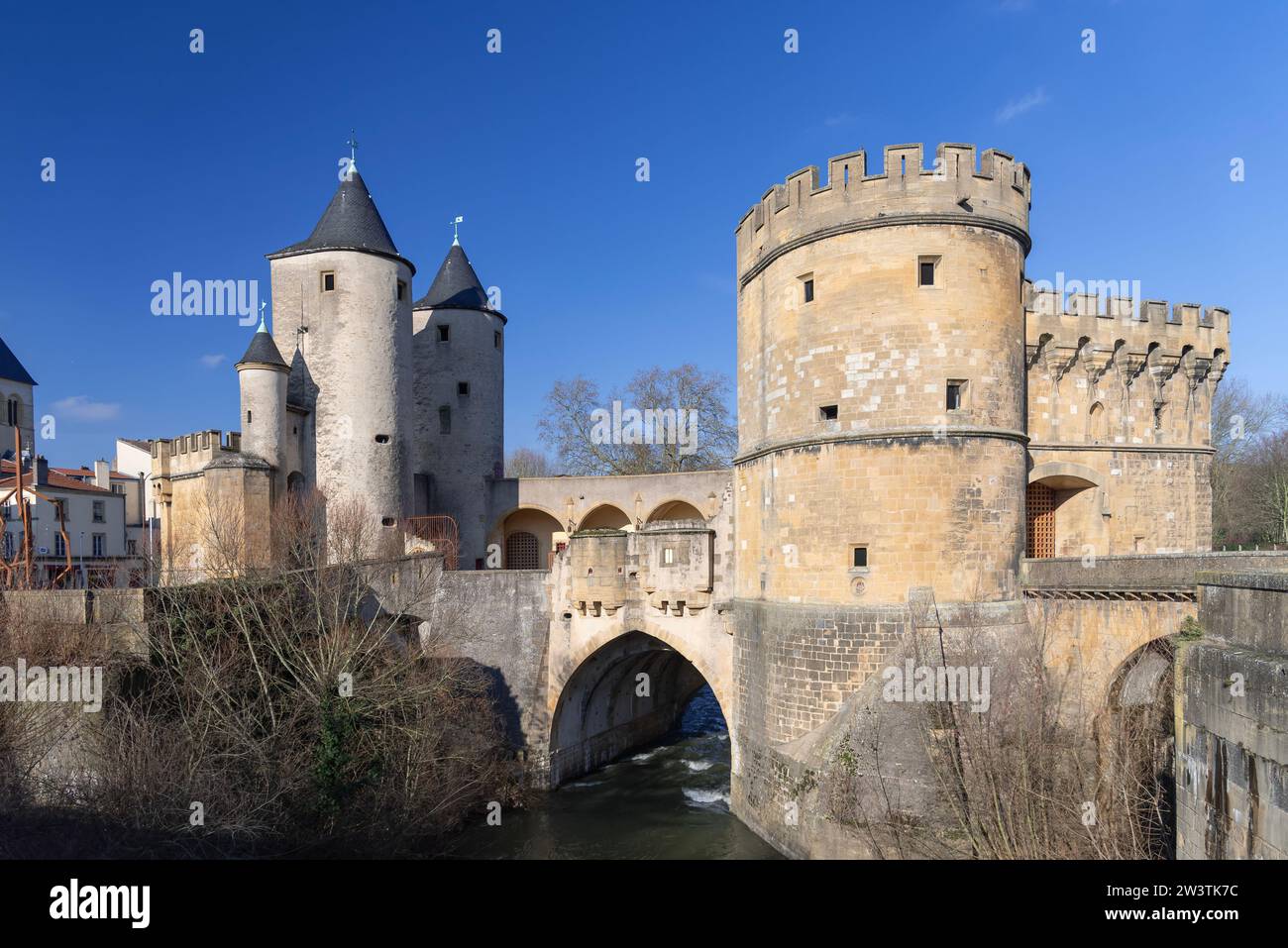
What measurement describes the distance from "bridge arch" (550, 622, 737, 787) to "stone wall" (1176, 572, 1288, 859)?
11.3m

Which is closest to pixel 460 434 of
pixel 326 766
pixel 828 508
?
pixel 326 766

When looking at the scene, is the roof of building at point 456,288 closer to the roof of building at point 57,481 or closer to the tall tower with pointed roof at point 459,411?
the tall tower with pointed roof at point 459,411

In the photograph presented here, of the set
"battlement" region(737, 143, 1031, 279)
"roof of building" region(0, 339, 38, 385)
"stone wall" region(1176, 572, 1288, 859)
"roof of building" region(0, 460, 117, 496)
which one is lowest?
"stone wall" region(1176, 572, 1288, 859)

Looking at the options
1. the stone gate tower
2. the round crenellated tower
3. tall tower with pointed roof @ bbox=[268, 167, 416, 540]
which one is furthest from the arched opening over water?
tall tower with pointed roof @ bbox=[268, 167, 416, 540]

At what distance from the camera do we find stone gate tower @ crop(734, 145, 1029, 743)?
50.7ft

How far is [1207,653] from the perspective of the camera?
9312 millimetres

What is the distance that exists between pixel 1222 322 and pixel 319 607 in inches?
891

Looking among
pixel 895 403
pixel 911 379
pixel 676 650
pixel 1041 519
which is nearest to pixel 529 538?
pixel 676 650

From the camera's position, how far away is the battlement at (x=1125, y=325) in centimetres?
1780

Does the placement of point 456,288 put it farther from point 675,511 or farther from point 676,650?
point 676,650

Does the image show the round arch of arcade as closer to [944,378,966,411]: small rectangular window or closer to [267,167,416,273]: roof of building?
[944,378,966,411]: small rectangular window

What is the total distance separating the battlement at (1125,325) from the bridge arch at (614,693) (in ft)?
37.1

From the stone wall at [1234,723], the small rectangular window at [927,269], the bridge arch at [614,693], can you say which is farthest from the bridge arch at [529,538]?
the stone wall at [1234,723]
